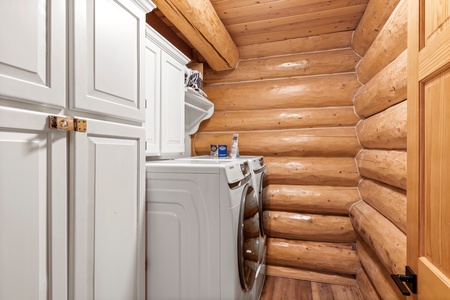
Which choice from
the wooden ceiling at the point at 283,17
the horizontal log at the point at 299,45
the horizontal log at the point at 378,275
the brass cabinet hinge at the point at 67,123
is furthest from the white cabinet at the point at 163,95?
the horizontal log at the point at 378,275

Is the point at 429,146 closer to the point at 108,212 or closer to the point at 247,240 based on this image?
the point at 247,240

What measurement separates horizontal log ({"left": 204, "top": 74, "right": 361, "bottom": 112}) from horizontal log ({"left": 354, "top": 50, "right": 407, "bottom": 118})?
8.8 inches

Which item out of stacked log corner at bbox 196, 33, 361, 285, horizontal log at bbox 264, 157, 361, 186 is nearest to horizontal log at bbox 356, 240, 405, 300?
stacked log corner at bbox 196, 33, 361, 285

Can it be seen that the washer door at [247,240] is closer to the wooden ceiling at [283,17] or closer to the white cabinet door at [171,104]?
the white cabinet door at [171,104]

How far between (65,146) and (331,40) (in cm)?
262

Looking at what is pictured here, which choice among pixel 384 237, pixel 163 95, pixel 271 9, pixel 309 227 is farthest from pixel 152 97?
pixel 309 227

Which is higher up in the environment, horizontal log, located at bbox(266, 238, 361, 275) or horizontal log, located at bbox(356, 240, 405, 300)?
horizontal log, located at bbox(356, 240, 405, 300)

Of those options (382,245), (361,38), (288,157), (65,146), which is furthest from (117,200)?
(361,38)

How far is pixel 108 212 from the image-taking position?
44.3 inches

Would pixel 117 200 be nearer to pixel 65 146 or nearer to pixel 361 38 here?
pixel 65 146

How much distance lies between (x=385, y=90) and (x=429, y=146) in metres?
1.17

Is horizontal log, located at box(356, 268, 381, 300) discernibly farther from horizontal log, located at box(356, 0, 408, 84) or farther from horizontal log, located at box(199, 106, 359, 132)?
horizontal log, located at box(356, 0, 408, 84)

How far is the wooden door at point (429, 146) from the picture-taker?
651mm

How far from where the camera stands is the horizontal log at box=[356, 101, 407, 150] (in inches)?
56.0
